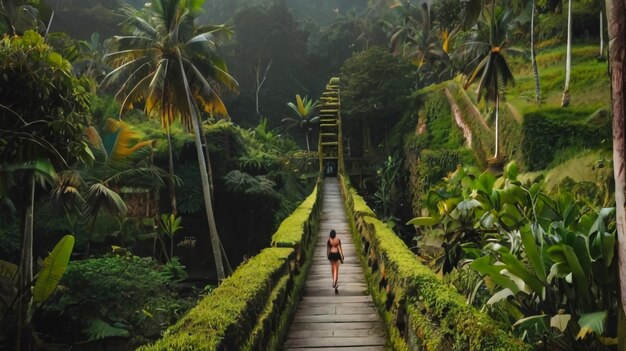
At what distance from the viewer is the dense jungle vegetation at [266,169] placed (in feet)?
16.4

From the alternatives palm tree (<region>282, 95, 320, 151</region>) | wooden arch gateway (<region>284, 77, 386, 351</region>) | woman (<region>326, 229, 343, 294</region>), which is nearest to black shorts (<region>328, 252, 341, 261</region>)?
woman (<region>326, 229, 343, 294</region>)

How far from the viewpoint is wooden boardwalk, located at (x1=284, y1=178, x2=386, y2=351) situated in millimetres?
6602

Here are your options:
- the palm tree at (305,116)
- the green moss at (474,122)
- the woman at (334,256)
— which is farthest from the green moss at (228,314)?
the palm tree at (305,116)

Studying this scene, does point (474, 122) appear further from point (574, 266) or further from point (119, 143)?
point (574, 266)

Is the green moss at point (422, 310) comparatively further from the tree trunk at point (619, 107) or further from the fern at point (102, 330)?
the fern at point (102, 330)

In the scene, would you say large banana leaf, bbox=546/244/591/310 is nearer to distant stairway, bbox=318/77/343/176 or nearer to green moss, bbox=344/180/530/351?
green moss, bbox=344/180/530/351

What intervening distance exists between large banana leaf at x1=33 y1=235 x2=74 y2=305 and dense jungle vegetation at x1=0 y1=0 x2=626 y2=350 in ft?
0.14

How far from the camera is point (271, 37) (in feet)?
155

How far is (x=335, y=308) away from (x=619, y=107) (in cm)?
618

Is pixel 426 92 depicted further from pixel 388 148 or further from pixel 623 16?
pixel 623 16

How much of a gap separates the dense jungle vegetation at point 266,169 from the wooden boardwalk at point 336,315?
4.85ft

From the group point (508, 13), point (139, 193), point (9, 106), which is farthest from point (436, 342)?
point (508, 13)

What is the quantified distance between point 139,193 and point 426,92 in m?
18.4

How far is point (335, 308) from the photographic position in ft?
26.8
